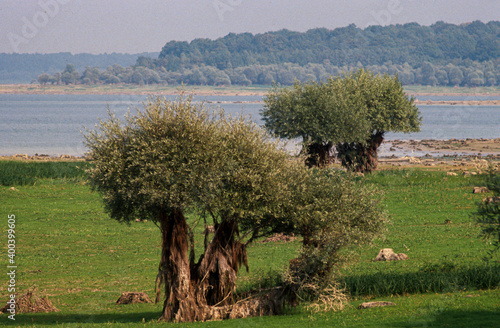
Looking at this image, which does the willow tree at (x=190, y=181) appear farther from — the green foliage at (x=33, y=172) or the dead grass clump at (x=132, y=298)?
the green foliage at (x=33, y=172)

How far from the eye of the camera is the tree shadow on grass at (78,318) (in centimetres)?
2244

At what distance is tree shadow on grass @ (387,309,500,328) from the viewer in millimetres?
18641

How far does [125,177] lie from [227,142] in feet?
13.6

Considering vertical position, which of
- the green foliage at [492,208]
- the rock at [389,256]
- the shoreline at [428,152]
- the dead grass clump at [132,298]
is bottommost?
the shoreline at [428,152]

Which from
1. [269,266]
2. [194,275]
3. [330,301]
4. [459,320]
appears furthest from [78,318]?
[459,320]

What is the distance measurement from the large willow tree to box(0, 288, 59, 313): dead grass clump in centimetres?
559

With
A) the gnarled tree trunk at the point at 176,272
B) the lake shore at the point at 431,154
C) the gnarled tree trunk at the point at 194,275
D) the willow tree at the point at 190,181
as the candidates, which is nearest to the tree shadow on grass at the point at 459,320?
the willow tree at the point at 190,181

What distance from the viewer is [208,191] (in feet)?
70.0

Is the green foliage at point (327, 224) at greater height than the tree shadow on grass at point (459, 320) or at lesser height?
greater

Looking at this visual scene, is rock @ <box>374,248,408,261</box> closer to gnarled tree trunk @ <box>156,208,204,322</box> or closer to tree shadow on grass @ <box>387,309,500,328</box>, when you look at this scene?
tree shadow on grass @ <box>387,309,500,328</box>

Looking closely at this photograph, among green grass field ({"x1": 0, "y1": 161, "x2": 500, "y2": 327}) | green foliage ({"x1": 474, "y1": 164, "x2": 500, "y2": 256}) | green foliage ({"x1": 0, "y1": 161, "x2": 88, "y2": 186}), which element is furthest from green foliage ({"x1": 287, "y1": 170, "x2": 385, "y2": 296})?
green foliage ({"x1": 0, "y1": 161, "x2": 88, "y2": 186})

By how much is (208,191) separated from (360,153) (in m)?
48.8

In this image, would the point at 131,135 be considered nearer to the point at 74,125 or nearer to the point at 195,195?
the point at 195,195

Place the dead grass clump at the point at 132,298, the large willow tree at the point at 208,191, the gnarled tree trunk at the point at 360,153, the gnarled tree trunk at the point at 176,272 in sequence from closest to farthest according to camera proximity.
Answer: the large willow tree at the point at 208,191 < the gnarled tree trunk at the point at 176,272 < the dead grass clump at the point at 132,298 < the gnarled tree trunk at the point at 360,153
